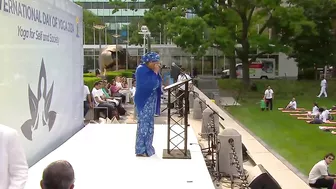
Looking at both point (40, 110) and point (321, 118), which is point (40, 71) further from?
point (321, 118)

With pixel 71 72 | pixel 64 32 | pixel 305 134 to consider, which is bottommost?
pixel 305 134

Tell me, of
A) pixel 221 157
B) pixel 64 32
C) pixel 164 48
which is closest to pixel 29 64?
pixel 64 32

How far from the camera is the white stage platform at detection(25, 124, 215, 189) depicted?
5.61 metres

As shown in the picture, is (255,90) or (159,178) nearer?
(159,178)

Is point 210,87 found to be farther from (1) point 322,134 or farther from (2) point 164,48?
(1) point 322,134

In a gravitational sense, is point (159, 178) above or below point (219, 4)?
below

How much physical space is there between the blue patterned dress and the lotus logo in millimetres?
1350

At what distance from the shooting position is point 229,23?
1210 inches

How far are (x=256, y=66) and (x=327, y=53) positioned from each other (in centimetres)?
1322

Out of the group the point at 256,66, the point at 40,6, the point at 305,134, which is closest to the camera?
the point at 40,6

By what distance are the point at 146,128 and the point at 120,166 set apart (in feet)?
2.96

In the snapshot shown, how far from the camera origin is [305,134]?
15828 millimetres

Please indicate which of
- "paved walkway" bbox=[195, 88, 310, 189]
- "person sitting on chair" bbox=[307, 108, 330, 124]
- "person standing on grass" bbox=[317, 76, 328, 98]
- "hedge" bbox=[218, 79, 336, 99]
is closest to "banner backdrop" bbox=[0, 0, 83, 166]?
"paved walkway" bbox=[195, 88, 310, 189]

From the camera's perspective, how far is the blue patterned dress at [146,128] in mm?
7227
